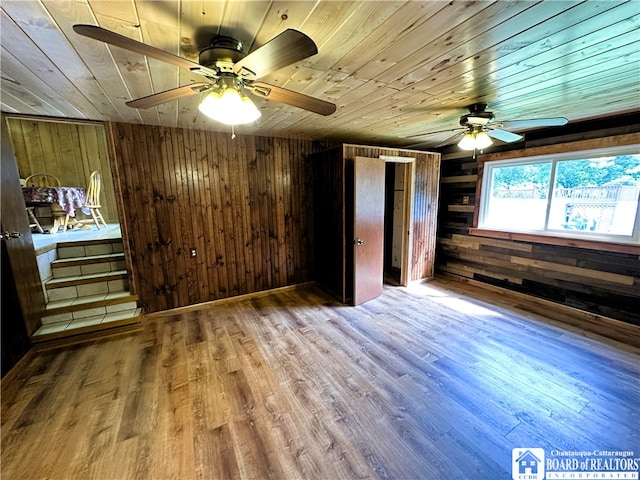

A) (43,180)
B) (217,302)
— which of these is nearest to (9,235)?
(217,302)

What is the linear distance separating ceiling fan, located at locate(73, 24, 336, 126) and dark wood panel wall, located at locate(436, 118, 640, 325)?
3.39 metres

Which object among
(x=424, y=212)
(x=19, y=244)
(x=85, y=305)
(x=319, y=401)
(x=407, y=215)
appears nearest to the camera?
(x=319, y=401)

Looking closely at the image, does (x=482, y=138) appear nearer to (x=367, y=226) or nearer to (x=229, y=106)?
(x=367, y=226)

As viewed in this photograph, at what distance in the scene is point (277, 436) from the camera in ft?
5.55

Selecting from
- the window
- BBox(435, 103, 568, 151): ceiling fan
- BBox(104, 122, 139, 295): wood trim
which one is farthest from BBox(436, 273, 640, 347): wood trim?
BBox(104, 122, 139, 295): wood trim

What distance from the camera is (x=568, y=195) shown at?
3279mm

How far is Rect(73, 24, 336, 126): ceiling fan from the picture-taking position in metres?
1.04

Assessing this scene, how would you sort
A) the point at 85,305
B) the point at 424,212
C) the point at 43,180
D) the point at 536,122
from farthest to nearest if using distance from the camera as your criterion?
the point at 43,180
the point at 424,212
the point at 85,305
the point at 536,122

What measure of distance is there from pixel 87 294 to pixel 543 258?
5900mm

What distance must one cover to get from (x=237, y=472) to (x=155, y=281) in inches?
104

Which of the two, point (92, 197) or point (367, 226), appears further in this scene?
point (92, 197)

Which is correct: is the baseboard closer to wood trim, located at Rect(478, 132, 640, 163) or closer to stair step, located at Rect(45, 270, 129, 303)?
stair step, located at Rect(45, 270, 129, 303)

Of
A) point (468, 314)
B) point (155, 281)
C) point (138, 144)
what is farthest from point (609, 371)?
point (138, 144)

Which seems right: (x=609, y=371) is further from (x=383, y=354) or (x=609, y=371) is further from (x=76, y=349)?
(x=76, y=349)
